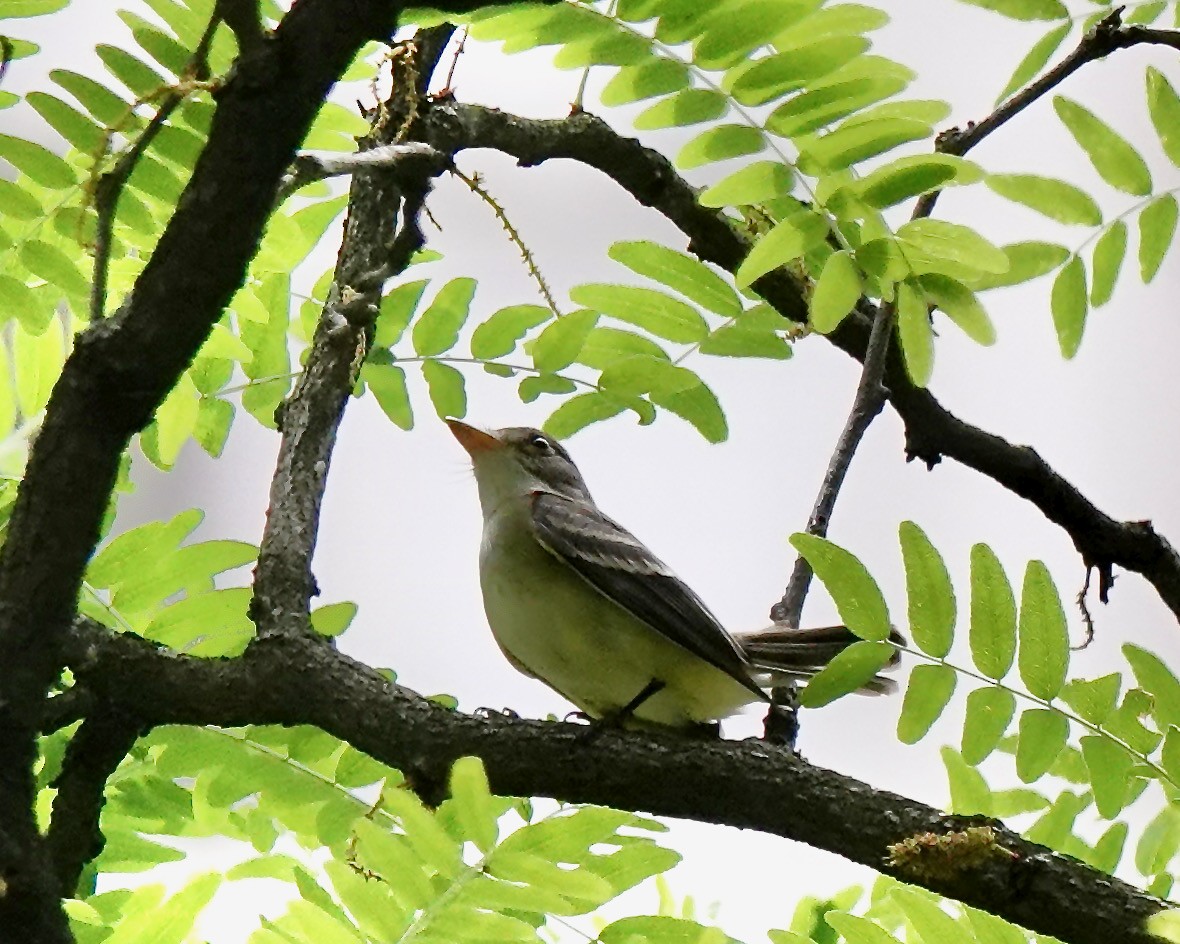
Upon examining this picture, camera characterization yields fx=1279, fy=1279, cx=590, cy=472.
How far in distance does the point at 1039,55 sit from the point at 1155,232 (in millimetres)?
313

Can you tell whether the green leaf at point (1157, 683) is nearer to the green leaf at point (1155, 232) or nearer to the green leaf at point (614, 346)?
the green leaf at point (1155, 232)

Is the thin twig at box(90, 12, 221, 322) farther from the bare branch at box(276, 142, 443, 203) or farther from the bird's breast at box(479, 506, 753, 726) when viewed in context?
the bird's breast at box(479, 506, 753, 726)

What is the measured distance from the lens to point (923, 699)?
1.54 metres

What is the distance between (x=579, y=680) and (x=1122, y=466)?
2781 mm

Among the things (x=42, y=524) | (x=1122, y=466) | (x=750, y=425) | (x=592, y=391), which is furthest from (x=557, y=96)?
(x=42, y=524)

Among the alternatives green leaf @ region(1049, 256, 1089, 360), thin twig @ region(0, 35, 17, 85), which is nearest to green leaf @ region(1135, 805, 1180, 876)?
green leaf @ region(1049, 256, 1089, 360)

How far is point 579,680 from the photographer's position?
206 centimetres

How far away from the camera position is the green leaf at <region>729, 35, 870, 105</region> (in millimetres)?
1561

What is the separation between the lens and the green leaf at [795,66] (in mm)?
1561

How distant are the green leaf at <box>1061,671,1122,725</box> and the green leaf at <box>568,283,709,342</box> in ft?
2.36

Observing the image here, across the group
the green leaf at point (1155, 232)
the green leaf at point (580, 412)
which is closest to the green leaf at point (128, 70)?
the green leaf at point (580, 412)

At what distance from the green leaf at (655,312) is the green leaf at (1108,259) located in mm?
575

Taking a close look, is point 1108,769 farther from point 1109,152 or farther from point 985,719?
point 1109,152

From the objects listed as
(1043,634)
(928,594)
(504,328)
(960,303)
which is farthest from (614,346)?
(1043,634)
